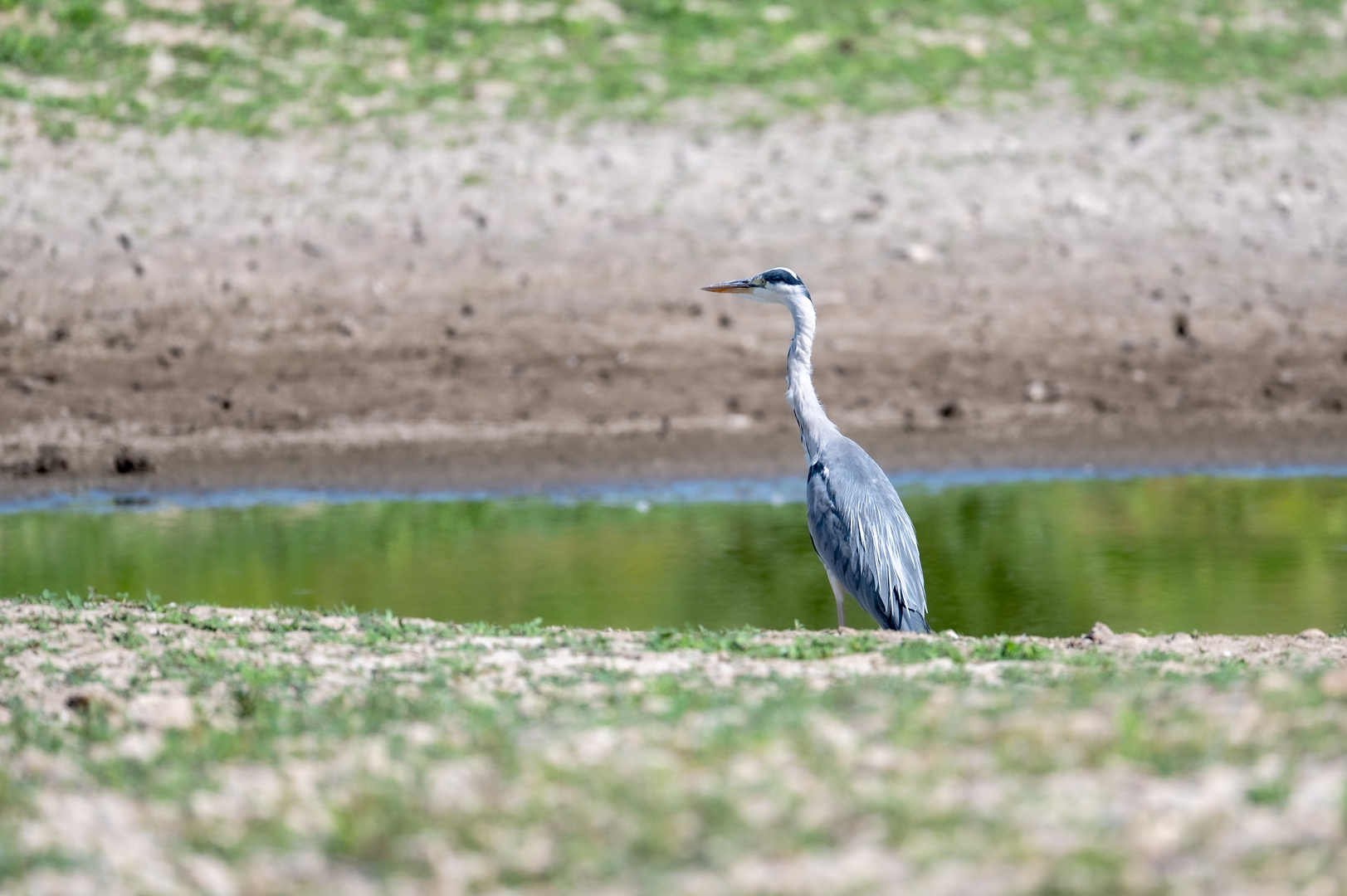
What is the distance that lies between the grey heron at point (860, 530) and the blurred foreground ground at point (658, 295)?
369cm

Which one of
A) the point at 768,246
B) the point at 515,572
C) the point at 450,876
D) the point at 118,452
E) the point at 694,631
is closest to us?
the point at 450,876

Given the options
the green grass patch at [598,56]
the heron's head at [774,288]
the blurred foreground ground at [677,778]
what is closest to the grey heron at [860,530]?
the heron's head at [774,288]

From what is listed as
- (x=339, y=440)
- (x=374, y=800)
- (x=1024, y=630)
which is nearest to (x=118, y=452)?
(x=339, y=440)

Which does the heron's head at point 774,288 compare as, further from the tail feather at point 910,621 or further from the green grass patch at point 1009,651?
the green grass patch at point 1009,651

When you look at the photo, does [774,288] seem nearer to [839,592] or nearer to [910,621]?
[839,592]

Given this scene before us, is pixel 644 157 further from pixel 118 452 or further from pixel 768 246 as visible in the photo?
pixel 118 452

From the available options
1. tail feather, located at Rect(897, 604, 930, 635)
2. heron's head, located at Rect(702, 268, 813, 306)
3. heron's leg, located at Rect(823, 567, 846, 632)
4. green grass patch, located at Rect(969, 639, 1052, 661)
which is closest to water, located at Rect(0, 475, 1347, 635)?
heron's leg, located at Rect(823, 567, 846, 632)

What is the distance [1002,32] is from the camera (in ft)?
59.2

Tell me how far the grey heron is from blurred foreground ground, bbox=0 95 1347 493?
145 inches

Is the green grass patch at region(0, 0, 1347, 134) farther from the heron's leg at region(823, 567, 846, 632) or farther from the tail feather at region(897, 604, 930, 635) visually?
the tail feather at region(897, 604, 930, 635)

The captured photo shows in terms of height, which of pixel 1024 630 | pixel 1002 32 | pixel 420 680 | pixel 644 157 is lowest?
pixel 1024 630

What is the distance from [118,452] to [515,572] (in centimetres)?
408

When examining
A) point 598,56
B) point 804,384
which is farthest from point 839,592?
point 598,56

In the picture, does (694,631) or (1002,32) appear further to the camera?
(1002,32)
